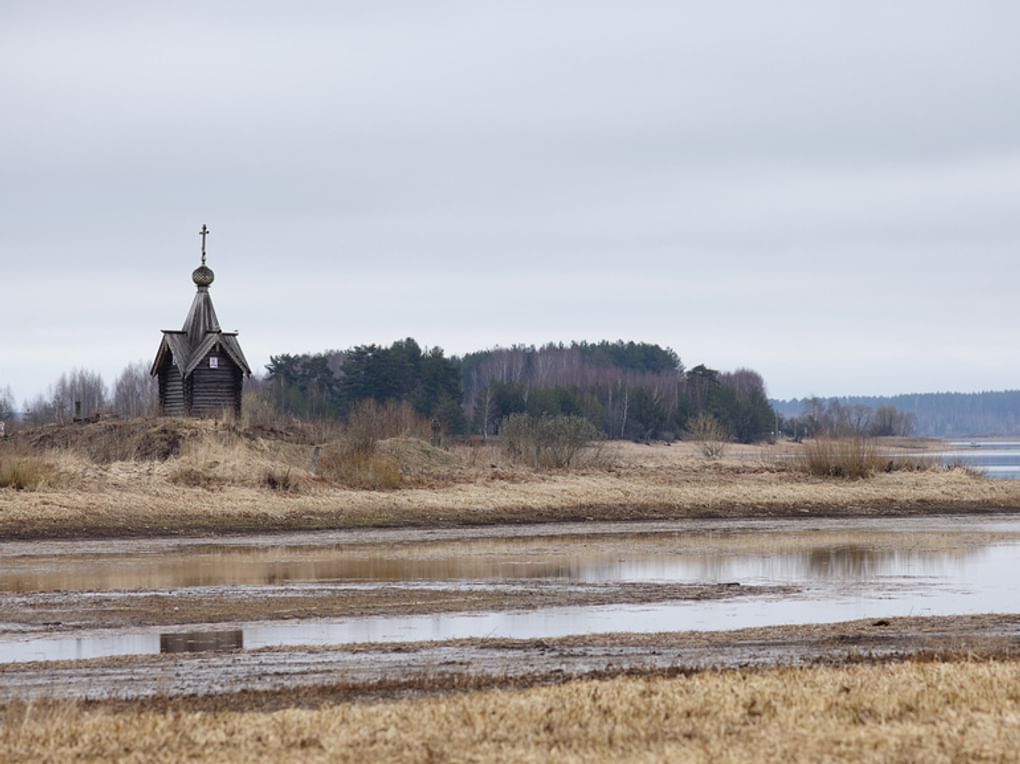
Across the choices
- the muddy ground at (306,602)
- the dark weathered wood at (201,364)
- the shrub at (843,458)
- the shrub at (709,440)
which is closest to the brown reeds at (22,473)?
the dark weathered wood at (201,364)

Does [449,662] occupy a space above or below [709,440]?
below

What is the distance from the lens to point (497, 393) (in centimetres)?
11081

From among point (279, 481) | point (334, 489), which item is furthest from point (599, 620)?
point (334, 489)

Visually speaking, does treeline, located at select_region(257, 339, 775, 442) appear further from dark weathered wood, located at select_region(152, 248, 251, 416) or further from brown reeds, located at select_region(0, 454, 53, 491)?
brown reeds, located at select_region(0, 454, 53, 491)

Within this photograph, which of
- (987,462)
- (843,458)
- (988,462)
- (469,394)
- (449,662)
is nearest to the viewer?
(449,662)

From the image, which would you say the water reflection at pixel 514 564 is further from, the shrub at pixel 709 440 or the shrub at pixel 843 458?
the shrub at pixel 709 440

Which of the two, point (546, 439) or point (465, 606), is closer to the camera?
point (465, 606)

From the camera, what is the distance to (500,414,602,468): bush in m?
56.5

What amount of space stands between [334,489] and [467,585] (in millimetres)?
19781

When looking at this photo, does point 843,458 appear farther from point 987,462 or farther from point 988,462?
point 988,462

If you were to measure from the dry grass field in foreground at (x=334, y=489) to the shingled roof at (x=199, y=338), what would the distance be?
3.62m

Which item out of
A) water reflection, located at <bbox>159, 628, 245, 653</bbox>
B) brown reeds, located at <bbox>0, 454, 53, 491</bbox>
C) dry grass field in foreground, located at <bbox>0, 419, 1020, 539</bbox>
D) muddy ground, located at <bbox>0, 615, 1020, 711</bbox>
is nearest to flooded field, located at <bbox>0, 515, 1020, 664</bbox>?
water reflection, located at <bbox>159, 628, 245, 653</bbox>

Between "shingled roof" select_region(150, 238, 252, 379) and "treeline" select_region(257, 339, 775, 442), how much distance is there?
19.7 metres

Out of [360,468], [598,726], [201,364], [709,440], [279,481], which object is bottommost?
[598,726]
